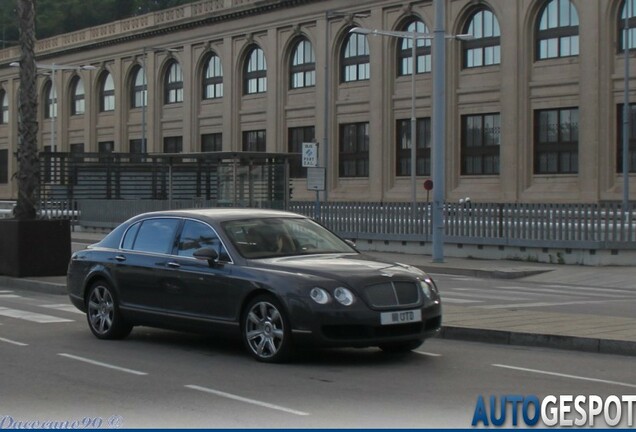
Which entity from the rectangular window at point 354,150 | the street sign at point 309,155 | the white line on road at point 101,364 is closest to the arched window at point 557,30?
the rectangular window at point 354,150

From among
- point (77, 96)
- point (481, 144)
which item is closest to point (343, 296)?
point (481, 144)


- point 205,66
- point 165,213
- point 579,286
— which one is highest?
point 205,66

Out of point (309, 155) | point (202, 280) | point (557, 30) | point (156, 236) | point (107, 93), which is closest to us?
point (202, 280)

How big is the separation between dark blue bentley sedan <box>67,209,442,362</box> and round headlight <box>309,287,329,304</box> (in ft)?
0.04

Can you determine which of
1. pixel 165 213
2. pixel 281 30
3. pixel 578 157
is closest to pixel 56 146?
pixel 281 30

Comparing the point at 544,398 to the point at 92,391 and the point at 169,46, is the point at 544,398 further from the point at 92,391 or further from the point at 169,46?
the point at 169,46

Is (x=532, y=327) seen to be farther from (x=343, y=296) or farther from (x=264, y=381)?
(x=264, y=381)

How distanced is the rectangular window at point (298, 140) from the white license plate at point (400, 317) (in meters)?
53.1

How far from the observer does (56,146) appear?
84.5 metres

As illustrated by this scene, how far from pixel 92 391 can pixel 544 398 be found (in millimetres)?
3846

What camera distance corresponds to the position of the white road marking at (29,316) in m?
15.0

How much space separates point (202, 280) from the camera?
11.7 meters

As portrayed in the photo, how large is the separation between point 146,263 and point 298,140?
5303cm

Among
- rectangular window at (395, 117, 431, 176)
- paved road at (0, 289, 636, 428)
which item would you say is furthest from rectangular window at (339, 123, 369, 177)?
paved road at (0, 289, 636, 428)
